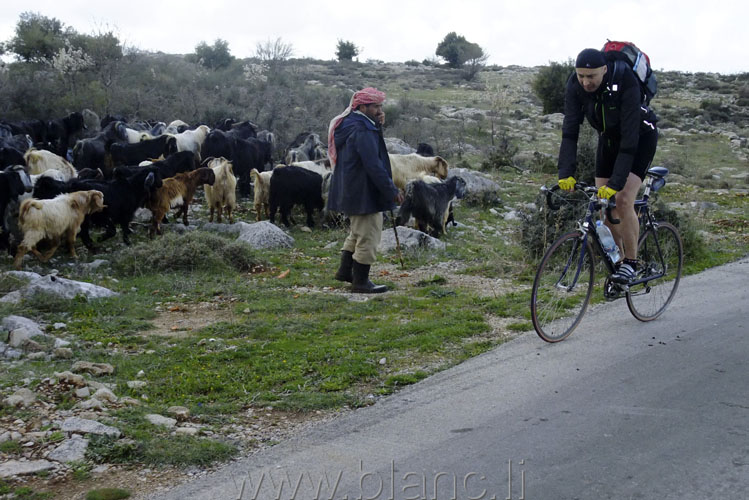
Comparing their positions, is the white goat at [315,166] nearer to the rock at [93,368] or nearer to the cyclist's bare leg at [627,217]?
the cyclist's bare leg at [627,217]

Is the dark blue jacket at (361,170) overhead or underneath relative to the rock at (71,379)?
overhead

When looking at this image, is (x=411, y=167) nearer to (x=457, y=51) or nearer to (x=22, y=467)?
(x=22, y=467)

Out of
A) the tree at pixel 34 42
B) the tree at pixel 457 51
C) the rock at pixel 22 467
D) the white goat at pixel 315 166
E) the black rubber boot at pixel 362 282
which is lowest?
the rock at pixel 22 467

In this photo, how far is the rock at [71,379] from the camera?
500 cm

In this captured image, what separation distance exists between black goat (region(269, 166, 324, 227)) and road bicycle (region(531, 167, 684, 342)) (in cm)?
755

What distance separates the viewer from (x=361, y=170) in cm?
752

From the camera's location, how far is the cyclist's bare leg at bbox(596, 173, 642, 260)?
5773 millimetres

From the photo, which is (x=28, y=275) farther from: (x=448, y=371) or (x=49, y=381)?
(x=448, y=371)

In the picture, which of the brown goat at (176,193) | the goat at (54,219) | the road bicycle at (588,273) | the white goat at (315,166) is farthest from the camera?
the white goat at (315,166)

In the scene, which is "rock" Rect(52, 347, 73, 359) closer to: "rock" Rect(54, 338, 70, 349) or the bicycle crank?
"rock" Rect(54, 338, 70, 349)

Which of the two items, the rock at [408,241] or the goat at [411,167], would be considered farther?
the goat at [411,167]

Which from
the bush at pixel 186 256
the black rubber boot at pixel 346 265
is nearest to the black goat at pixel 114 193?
the bush at pixel 186 256

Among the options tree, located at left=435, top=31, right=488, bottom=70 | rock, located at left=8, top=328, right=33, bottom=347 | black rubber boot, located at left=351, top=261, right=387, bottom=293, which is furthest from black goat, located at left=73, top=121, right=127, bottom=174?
tree, located at left=435, top=31, right=488, bottom=70

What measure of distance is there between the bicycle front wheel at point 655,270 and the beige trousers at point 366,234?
8.58 ft
